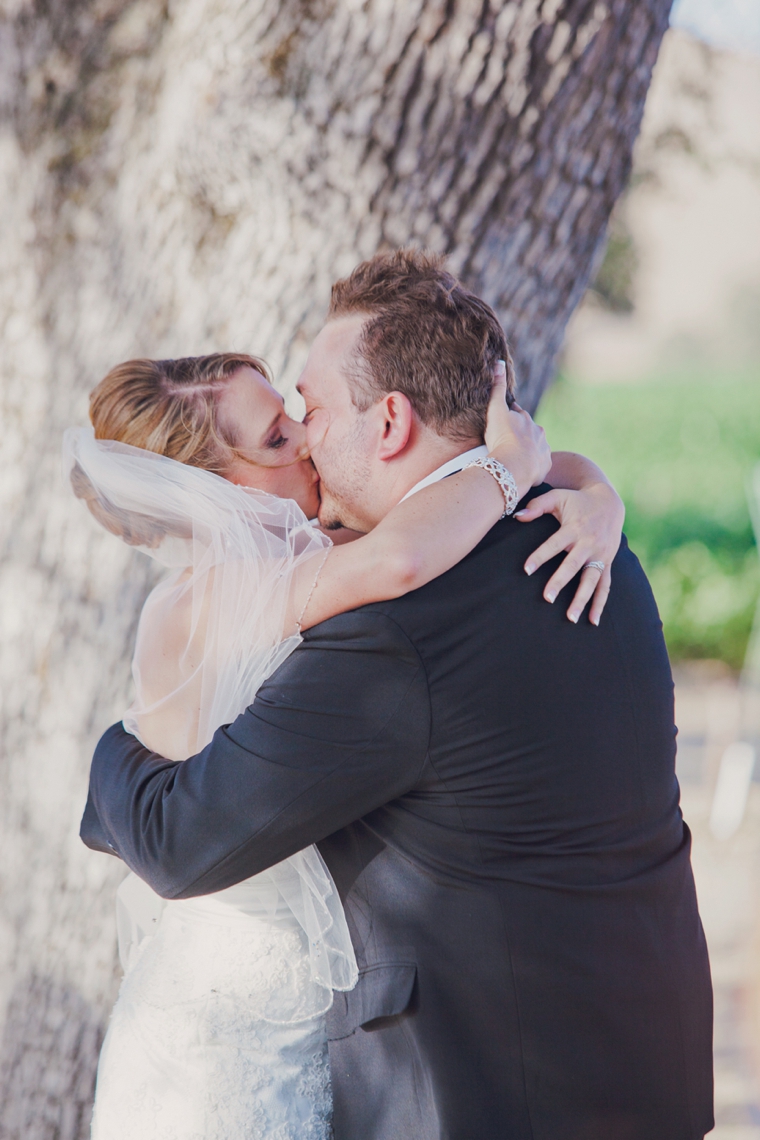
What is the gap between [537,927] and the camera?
66.6 inches

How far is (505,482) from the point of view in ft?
6.07

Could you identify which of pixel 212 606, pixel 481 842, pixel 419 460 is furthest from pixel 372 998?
pixel 419 460

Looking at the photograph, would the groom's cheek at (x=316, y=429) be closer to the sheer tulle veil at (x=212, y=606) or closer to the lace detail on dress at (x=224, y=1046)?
the sheer tulle veil at (x=212, y=606)

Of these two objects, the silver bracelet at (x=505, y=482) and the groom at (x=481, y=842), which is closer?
the groom at (x=481, y=842)

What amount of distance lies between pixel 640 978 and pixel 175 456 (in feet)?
4.73

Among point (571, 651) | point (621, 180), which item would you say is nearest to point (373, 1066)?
point (571, 651)

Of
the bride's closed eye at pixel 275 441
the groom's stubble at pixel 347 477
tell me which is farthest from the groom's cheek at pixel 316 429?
the bride's closed eye at pixel 275 441

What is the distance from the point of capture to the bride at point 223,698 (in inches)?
73.7

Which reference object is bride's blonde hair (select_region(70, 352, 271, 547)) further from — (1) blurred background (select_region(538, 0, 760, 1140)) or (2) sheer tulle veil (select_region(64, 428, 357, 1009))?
(1) blurred background (select_region(538, 0, 760, 1140))

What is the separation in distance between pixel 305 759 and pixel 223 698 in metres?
0.38

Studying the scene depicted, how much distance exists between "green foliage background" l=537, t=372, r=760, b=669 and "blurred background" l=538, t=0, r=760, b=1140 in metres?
0.03

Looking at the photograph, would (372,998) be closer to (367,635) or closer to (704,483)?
(367,635)

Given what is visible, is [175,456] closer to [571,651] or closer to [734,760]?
[571,651]

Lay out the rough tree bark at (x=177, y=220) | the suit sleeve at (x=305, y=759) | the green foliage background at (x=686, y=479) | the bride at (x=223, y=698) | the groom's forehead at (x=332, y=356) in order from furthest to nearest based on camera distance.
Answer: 1. the green foliage background at (x=686, y=479)
2. the rough tree bark at (x=177, y=220)
3. the groom's forehead at (x=332, y=356)
4. the bride at (x=223, y=698)
5. the suit sleeve at (x=305, y=759)
